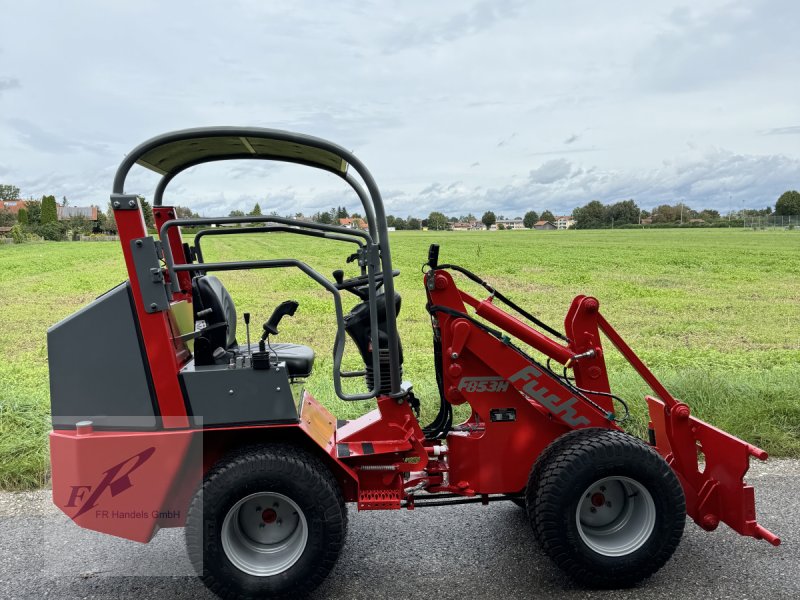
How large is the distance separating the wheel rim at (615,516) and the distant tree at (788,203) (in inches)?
4343

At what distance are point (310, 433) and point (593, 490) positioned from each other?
1.55m

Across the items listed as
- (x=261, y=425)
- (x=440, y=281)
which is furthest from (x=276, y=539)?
(x=440, y=281)

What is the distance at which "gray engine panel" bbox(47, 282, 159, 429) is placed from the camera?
127 inches

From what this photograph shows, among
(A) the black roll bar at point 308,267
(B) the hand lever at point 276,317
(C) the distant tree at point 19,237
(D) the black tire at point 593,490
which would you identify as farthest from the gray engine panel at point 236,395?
(C) the distant tree at point 19,237

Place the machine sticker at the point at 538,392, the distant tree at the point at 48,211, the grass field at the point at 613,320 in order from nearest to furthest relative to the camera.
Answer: the machine sticker at the point at 538,392 < the grass field at the point at 613,320 < the distant tree at the point at 48,211

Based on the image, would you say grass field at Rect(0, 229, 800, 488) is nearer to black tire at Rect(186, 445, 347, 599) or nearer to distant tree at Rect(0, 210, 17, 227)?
black tire at Rect(186, 445, 347, 599)

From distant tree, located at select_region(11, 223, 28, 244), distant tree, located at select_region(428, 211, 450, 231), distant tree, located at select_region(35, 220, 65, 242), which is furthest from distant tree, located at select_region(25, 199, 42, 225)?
distant tree, located at select_region(428, 211, 450, 231)

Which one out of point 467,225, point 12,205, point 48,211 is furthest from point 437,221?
point 12,205

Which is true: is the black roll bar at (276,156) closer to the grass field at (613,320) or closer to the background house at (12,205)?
the grass field at (613,320)

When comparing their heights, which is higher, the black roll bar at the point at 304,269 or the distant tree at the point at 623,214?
the distant tree at the point at 623,214

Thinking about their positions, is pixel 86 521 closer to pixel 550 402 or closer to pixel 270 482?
pixel 270 482

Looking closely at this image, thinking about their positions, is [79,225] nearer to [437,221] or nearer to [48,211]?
[48,211]

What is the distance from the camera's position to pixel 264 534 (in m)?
3.44

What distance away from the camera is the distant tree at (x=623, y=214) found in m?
88.6
